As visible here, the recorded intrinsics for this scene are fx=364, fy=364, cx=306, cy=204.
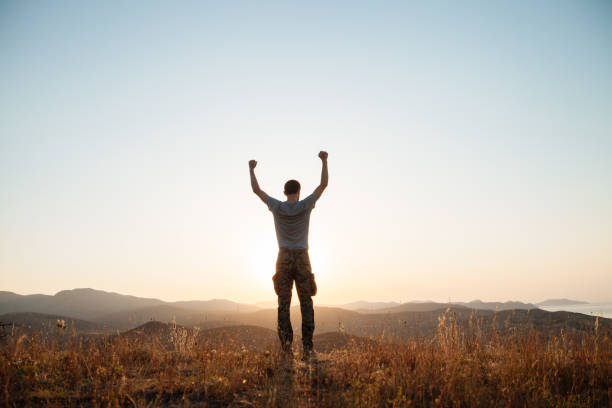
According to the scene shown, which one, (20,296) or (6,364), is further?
(20,296)

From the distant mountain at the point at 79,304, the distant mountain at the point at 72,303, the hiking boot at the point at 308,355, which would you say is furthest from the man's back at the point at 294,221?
the distant mountain at the point at 72,303

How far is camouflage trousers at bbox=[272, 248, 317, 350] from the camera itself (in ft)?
17.6

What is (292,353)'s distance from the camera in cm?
518

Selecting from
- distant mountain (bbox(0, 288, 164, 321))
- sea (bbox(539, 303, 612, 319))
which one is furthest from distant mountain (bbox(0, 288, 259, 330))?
sea (bbox(539, 303, 612, 319))

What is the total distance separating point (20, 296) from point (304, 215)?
95118mm

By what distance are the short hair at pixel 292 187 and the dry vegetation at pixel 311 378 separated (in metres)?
2.35

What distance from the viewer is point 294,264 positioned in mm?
5355

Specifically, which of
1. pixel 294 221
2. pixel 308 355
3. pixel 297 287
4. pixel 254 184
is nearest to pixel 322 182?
pixel 294 221

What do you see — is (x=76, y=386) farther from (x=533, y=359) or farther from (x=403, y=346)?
(x=533, y=359)

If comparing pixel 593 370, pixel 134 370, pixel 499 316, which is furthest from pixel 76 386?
pixel 499 316

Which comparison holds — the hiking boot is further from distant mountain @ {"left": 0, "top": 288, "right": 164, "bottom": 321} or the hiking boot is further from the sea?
distant mountain @ {"left": 0, "top": 288, "right": 164, "bottom": 321}

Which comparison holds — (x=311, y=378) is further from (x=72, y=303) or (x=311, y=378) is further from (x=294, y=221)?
(x=72, y=303)

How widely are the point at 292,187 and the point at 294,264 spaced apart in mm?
1181

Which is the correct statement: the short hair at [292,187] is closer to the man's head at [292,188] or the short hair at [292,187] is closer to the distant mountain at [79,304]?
the man's head at [292,188]
